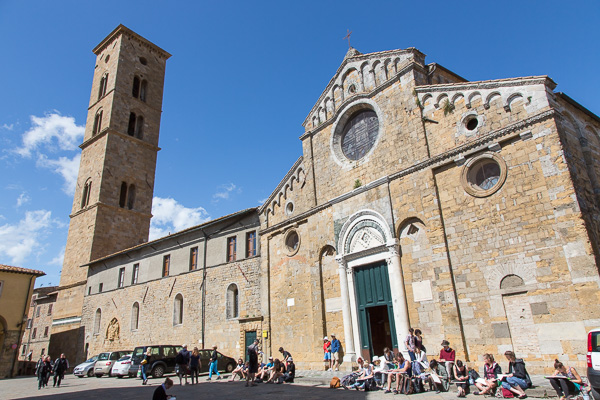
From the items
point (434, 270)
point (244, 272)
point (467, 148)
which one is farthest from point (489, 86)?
point (244, 272)

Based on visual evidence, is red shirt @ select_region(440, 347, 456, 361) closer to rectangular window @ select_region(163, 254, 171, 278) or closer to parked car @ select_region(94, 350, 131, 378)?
parked car @ select_region(94, 350, 131, 378)

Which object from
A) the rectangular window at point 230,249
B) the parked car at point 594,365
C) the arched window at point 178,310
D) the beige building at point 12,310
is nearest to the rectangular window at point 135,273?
the arched window at point 178,310

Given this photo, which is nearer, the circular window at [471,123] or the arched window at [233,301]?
the circular window at [471,123]

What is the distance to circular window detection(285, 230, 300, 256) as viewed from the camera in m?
18.4

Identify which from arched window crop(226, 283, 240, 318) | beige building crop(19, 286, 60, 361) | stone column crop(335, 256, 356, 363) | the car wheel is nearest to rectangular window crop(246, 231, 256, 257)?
arched window crop(226, 283, 240, 318)

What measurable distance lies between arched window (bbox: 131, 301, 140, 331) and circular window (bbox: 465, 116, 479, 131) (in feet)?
74.3

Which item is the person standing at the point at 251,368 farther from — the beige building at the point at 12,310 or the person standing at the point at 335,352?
the beige building at the point at 12,310

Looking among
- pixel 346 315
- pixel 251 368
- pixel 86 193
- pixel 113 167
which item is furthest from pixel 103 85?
pixel 251 368

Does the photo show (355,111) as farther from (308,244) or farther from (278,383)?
(278,383)

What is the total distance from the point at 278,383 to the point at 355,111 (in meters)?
10.9

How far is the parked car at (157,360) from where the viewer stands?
17781 millimetres

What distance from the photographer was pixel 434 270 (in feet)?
41.5

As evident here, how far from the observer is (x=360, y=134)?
1669cm

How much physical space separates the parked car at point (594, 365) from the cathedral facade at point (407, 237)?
7.43ft
